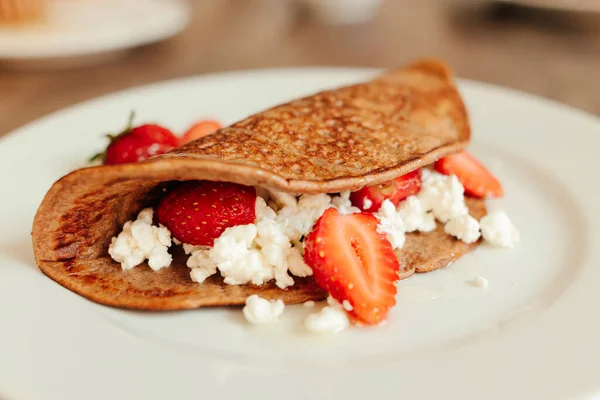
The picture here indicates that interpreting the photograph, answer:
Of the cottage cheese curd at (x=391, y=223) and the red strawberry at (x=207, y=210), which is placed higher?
the red strawberry at (x=207, y=210)

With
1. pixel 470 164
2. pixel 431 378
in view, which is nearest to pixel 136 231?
pixel 431 378

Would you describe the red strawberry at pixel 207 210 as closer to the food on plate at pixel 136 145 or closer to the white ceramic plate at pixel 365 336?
the white ceramic plate at pixel 365 336

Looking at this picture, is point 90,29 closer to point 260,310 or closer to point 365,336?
point 260,310

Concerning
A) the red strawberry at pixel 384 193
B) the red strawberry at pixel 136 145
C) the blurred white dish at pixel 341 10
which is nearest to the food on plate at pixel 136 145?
the red strawberry at pixel 136 145

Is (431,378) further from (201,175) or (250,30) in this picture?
(250,30)

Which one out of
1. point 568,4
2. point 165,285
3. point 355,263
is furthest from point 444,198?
point 568,4

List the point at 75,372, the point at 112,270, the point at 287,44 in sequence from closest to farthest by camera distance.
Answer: the point at 75,372, the point at 112,270, the point at 287,44

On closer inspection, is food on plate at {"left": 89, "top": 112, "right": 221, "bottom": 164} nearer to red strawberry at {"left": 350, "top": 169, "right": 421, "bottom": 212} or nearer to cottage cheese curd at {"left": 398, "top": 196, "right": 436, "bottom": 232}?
red strawberry at {"left": 350, "top": 169, "right": 421, "bottom": 212}
